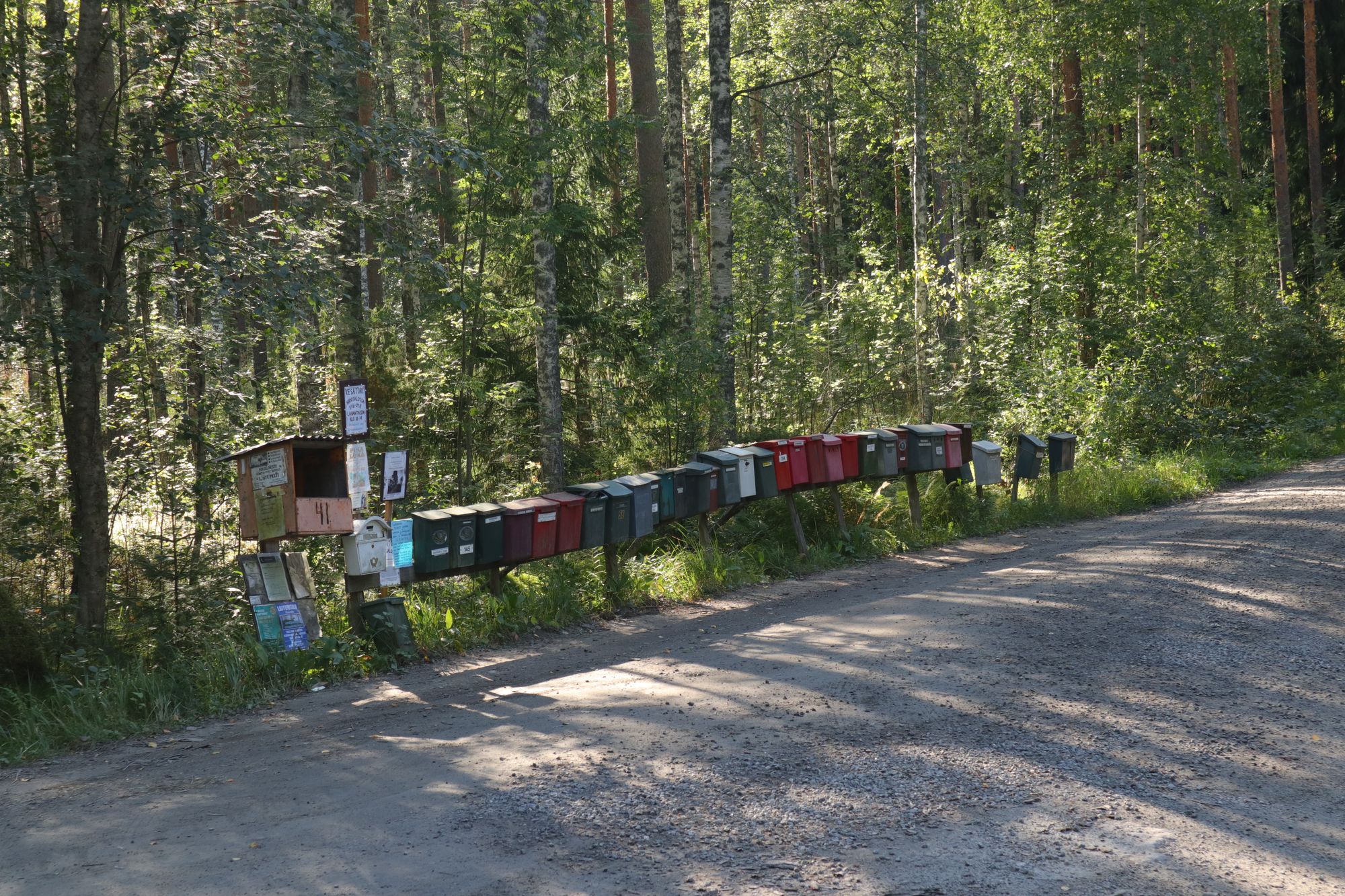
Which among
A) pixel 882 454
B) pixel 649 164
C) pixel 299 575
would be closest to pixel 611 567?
pixel 299 575

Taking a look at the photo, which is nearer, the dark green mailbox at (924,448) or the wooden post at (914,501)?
the dark green mailbox at (924,448)

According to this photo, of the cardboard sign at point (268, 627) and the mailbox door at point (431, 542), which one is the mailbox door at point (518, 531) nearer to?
the mailbox door at point (431, 542)

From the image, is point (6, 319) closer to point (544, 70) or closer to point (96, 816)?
point (96, 816)

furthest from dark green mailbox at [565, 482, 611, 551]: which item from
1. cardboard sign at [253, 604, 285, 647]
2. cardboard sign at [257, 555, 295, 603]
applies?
cardboard sign at [253, 604, 285, 647]

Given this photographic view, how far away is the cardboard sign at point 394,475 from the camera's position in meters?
8.41

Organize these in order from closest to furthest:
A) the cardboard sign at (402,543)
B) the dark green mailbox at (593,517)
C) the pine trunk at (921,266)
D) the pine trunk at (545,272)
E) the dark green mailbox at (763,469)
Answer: the cardboard sign at (402,543) < the dark green mailbox at (593,517) < the dark green mailbox at (763,469) < the pine trunk at (545,272) < the pine trunk at (921,266)

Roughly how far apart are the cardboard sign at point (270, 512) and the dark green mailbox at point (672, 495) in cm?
360

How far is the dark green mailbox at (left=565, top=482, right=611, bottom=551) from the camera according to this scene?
9.45 meters

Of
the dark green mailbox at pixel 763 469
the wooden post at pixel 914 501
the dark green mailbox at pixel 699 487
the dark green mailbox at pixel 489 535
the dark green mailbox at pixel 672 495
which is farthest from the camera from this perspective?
the wooden post at pixel 914 501

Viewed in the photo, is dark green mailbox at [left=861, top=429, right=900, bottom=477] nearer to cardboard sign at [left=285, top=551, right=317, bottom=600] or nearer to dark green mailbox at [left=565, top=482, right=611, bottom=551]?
dark green mailbox at [left=565, top=482, right=611, bottom=551]

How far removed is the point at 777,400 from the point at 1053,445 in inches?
162

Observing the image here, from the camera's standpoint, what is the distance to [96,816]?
5180 mm

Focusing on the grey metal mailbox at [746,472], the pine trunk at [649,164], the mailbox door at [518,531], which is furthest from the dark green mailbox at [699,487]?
the pine trunk at [649,164]

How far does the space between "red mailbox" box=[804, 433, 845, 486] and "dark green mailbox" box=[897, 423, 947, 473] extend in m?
1.05
